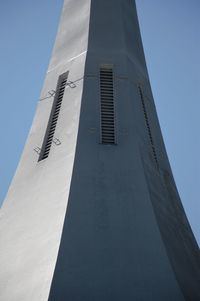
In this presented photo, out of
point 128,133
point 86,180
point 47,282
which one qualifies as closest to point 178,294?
point 47,282

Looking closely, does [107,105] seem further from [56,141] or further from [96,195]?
[96,195]

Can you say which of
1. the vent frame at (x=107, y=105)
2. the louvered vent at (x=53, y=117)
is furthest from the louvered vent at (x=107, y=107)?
the louvered vent at (x=53, y=117)

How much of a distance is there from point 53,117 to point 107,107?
1.98 metres

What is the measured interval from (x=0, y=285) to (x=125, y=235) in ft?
11.2

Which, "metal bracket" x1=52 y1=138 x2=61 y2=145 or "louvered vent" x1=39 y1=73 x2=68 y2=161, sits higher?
"louvered vent" x1=39 y1=73 x2=68 y2=161

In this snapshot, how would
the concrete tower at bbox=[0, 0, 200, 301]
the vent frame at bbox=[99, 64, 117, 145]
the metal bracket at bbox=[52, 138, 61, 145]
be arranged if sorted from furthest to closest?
the metal bracket at bbox=[52, 138, 61, 145] < the vent frame at bbox=[99, 64, 117, 145] < the concrete tower at bbox=[0, 0, 200, 301]

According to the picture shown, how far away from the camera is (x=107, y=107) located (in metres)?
19.0

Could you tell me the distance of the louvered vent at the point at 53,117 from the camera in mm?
18500

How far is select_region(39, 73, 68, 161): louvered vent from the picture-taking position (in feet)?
60.7

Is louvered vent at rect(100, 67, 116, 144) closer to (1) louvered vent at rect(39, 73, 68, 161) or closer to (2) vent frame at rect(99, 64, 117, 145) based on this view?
(2) vent frame at rect(99, 64, 117, 145)

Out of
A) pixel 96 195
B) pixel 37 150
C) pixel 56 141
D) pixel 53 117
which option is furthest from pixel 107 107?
pixel 96 195

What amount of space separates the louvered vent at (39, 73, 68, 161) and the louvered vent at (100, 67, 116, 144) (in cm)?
153

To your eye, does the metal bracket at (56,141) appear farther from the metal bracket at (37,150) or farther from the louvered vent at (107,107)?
the louvered vent at (107,107)

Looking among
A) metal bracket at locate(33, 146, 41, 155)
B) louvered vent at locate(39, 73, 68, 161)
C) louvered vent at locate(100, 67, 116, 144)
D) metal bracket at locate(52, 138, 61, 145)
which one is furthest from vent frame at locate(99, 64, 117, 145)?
metal bracket at locate(33, 146, 41, 155)
